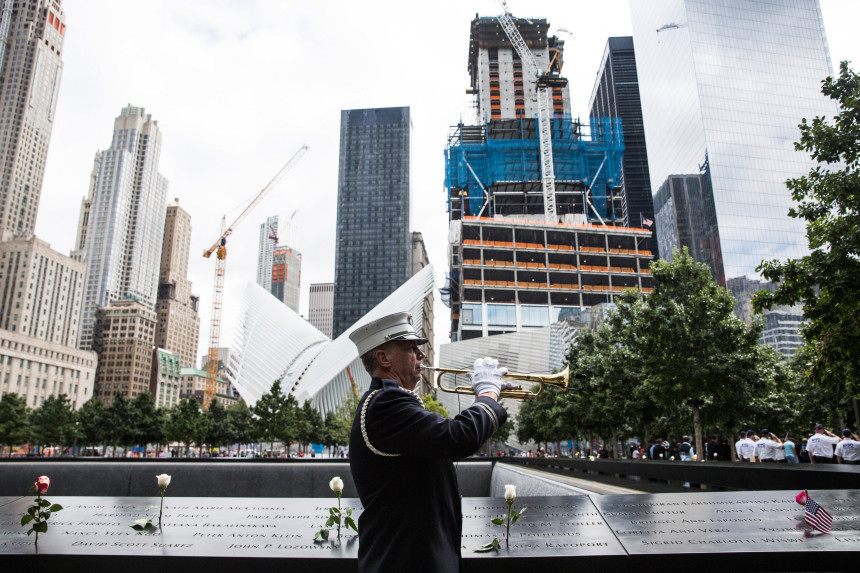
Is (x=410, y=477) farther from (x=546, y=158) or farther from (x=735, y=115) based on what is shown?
(x=546, y=158)

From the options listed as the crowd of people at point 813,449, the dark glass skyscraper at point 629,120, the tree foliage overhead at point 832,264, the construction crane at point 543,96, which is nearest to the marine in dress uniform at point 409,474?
the tree foliage overhead at point 832,264

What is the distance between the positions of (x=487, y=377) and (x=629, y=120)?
15893cm

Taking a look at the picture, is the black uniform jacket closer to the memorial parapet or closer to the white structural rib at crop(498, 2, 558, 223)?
the memorial parapet

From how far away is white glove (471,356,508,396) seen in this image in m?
2.82

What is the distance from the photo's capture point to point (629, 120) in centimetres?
14750

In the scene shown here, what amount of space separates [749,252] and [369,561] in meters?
91.2

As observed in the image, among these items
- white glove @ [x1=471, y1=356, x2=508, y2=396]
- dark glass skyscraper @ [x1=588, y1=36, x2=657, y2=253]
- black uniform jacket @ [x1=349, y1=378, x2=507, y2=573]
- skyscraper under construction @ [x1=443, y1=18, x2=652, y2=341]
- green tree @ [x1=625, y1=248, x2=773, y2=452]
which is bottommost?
black uniform jacket @ [x1=349, y1=378, x2=507, y2=573]

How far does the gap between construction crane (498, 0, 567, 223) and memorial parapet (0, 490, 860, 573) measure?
10205 cm

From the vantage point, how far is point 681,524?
396 cm

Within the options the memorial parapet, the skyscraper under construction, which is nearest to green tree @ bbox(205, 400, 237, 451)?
the skyscraper under construction

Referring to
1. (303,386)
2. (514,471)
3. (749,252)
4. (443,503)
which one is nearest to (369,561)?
(443,503)

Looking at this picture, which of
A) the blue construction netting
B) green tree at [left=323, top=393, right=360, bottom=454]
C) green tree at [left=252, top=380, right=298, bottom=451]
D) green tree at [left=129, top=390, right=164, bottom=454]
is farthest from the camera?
the blue construction netting

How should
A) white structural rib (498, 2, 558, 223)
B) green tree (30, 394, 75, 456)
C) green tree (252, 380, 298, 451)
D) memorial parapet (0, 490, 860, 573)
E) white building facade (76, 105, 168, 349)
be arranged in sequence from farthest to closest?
white building facade (76, 105, 168, 349), white structural rib (498, 2, 558, 223), green tree (30, 394, 75, 456), green tree (252, 380, 298, 451), memorial parapet (0, 490, 860, 573)

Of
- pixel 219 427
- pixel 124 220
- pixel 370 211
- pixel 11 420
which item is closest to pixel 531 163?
pixel 219 427
